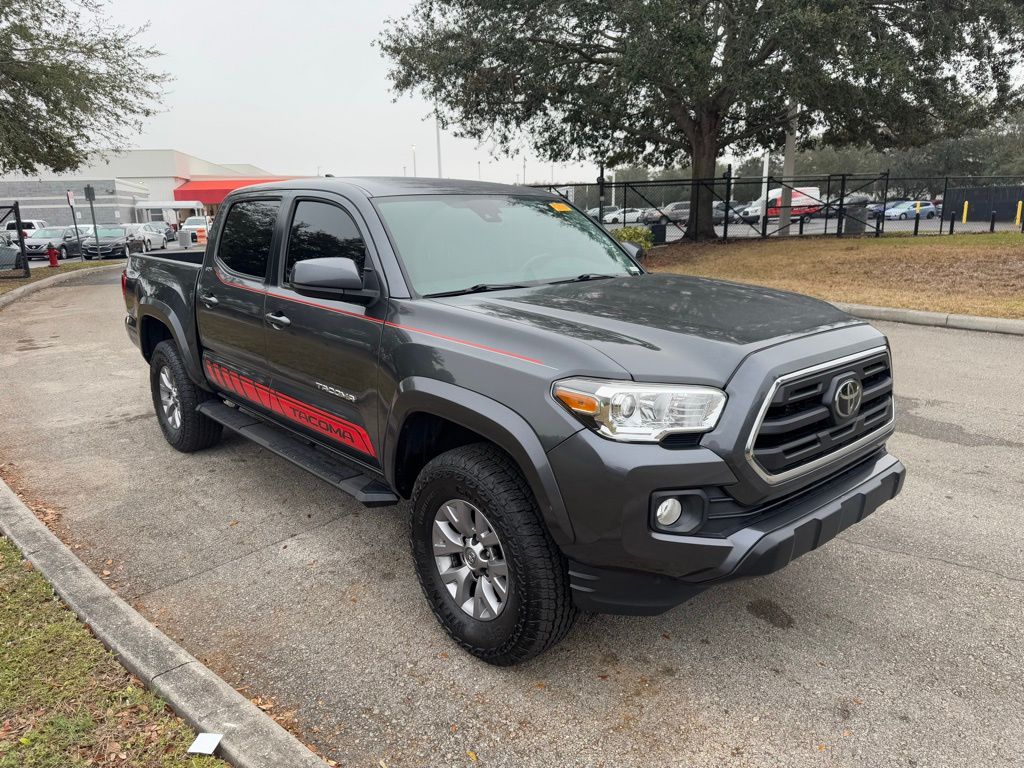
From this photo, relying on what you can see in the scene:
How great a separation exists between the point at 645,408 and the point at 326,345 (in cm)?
175

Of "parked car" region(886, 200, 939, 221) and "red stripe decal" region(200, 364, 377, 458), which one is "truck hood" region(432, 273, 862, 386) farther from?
"parked car" region(886, 200, 939, 221)

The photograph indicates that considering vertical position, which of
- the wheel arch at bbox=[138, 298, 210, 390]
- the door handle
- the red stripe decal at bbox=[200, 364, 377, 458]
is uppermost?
the door handle

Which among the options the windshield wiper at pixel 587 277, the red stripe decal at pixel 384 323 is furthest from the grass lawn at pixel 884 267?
the red stripe decal at pixel 384 323

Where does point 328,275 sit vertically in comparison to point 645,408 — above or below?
above

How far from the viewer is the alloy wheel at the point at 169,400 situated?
5316mm

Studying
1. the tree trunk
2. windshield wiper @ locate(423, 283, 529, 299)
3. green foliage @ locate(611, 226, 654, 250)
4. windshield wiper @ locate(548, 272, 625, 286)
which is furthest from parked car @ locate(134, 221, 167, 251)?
windshield wiper @ locate(423, 283, 529, 299)

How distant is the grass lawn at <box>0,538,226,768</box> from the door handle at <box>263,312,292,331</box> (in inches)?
63.5

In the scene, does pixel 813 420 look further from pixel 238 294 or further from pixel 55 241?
pixel 55 241

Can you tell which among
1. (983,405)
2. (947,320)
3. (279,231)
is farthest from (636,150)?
(279,231)

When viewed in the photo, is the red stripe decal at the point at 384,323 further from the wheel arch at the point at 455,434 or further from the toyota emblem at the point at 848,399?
the toyota emblem at the point at 848,399

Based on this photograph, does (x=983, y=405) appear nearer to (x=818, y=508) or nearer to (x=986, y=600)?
(x=986, y=600)

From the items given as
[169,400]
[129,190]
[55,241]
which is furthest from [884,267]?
[129,190]

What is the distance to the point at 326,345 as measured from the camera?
3.54m

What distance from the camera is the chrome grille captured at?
97.7 inches
